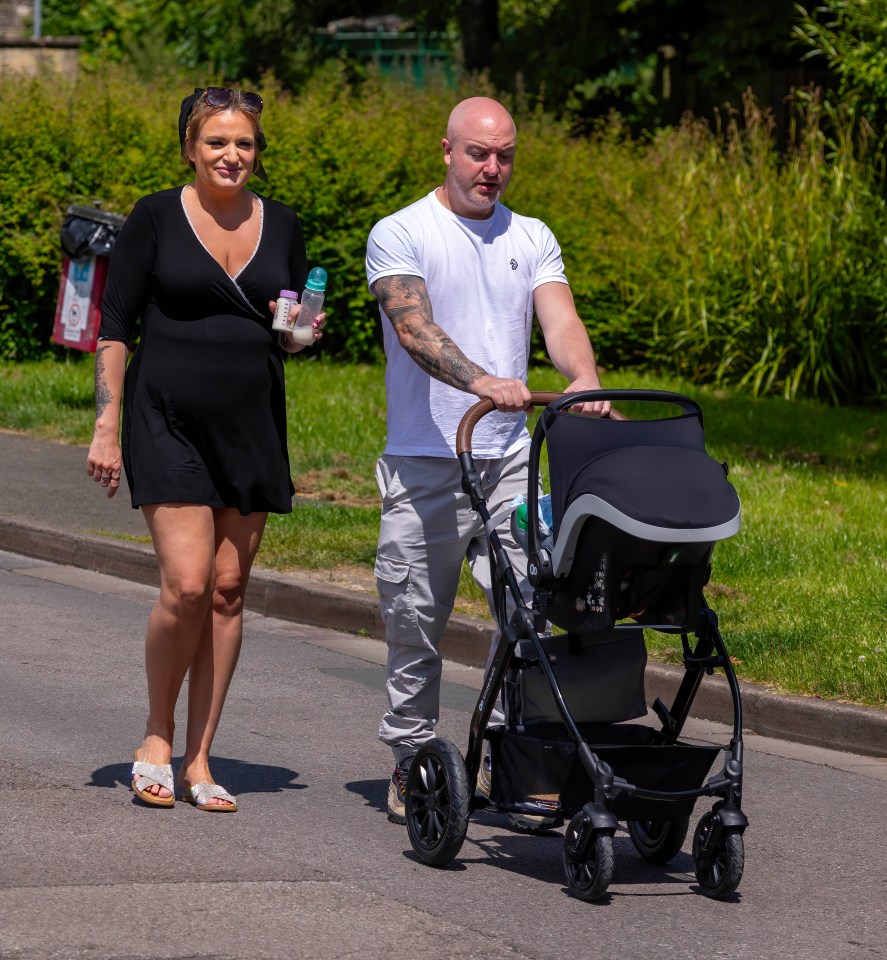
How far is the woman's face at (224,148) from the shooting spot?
17.7 feet

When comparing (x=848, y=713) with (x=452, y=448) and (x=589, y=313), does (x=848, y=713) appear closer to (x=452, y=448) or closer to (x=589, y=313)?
(x=452, y=448)

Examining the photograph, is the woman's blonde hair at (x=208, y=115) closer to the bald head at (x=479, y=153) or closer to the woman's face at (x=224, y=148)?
the woman's face at (x=224, y=148)

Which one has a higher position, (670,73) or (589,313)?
(670,73)

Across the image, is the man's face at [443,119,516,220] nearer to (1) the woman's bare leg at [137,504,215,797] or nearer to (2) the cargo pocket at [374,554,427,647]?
(2) the cargo pocket at [374,554,427,647]

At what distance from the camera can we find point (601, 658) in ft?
16.3

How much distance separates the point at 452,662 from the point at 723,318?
935 centimetres

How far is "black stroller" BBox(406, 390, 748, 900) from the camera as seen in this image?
4656mm

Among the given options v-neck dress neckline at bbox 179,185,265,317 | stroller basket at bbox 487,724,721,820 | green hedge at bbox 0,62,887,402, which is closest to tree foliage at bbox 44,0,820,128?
green hedge at bbox 0,62,887,402

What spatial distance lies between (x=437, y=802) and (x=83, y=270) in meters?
10.4

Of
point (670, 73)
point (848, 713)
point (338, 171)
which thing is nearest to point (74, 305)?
point (338, 171)

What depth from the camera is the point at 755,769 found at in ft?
21.6

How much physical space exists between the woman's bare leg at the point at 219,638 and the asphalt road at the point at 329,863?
0.21 m

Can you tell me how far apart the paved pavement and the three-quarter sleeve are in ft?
10.2

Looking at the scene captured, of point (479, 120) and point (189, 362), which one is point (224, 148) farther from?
point (479, 120)
